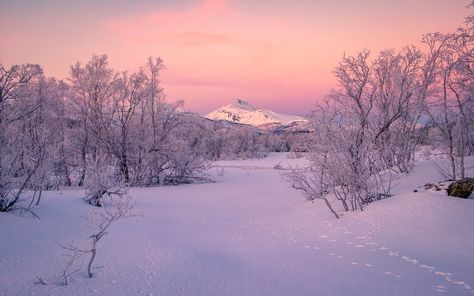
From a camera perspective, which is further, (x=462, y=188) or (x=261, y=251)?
(x=462, y=188)

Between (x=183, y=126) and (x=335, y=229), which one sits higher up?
(x=183, y=126)

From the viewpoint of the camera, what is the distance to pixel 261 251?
800 centimetres

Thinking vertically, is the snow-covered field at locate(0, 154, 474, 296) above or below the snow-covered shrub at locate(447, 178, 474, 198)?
below

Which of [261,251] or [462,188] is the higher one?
[462,188]

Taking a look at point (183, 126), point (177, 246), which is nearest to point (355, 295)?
point (177, 246)

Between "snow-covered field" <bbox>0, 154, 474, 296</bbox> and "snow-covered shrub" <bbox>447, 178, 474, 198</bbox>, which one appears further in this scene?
"snow-covered shrub" <bbox>447, 178, 474, 198</bbox>

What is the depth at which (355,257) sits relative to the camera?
7.48m

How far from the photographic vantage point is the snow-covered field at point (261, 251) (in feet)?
18.6

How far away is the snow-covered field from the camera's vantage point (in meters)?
5.68

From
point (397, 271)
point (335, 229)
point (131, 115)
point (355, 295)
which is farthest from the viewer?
point (131, 115)

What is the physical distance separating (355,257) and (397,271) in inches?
39.6

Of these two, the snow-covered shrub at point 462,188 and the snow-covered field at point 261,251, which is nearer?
the snow-covered field at point 261,251

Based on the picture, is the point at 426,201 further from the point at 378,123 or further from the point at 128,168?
the point at 128,168

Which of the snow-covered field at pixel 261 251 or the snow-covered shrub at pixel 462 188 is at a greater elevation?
the snow-covered shrub at pixel 462 188
